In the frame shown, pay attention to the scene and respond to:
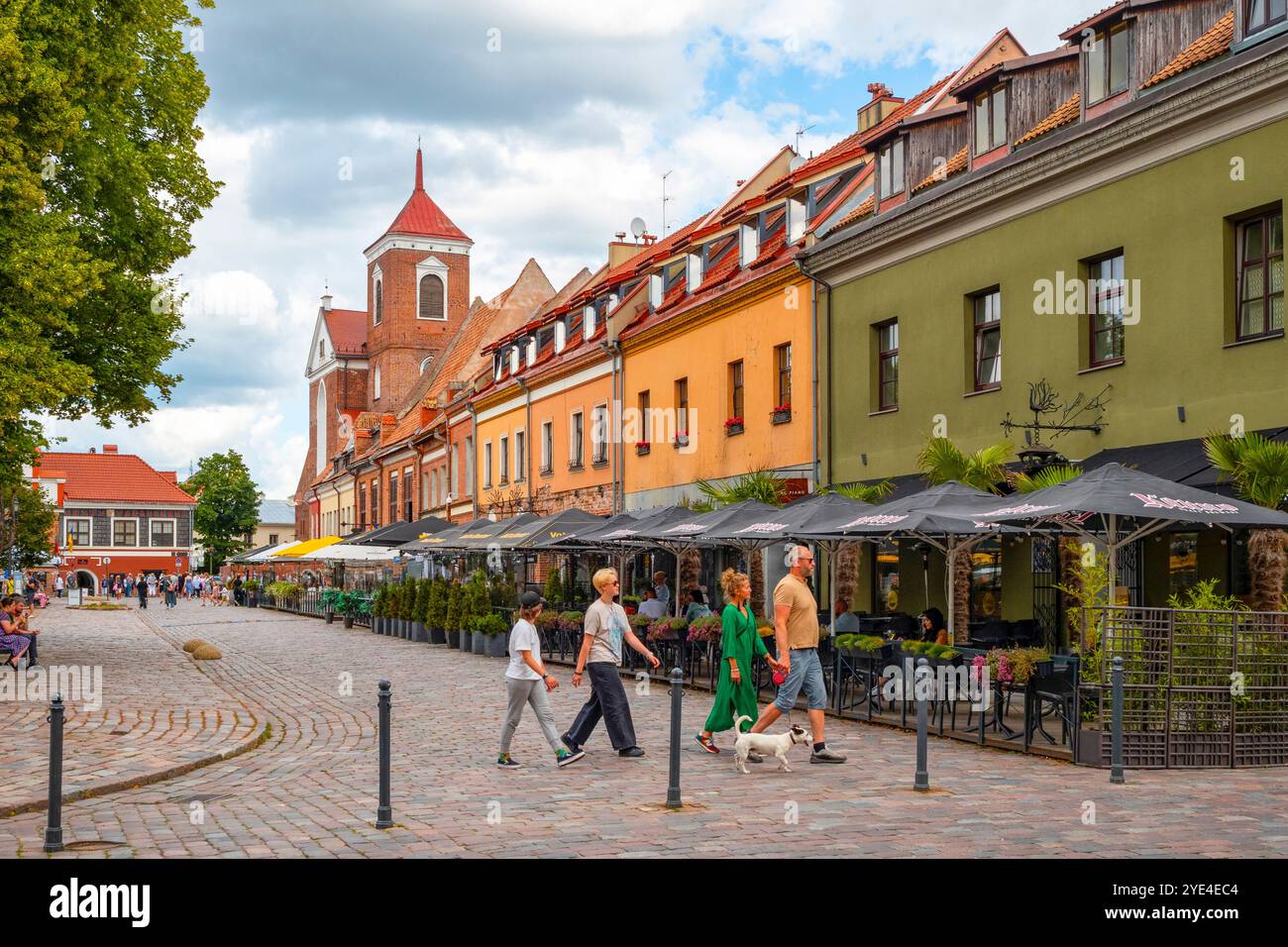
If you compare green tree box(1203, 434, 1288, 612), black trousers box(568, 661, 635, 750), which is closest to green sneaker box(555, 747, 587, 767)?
black trousers box(568, 661, 635, 750)

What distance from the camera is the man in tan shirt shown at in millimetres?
12930

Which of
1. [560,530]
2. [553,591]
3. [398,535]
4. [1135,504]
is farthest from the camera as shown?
[398,535]

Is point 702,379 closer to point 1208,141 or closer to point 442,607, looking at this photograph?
point 442,607

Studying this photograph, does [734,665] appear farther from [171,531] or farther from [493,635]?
[171,531]

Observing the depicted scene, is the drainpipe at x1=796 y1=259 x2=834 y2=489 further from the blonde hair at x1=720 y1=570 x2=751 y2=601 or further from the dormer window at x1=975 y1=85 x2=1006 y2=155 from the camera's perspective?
the blonde hair at x1=720 y1=570 x2=751 y2=601

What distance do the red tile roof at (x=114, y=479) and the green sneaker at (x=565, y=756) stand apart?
344 ft

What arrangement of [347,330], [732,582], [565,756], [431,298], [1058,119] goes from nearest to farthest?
1. [565,756]
2. [732,582]
3. [1058,119]
4. [431,298]
5. [347,330]

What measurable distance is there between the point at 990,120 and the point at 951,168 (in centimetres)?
131

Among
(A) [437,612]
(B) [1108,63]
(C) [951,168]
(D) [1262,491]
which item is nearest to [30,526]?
(A) [437,612]

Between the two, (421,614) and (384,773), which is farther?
(421,614)

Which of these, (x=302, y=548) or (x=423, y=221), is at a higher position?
(x=423, y=221)

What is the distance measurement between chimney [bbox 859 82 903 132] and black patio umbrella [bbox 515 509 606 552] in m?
11.6

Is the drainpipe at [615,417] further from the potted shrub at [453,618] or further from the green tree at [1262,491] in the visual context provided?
the green tree at [1262,491]

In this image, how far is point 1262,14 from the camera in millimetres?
17016
